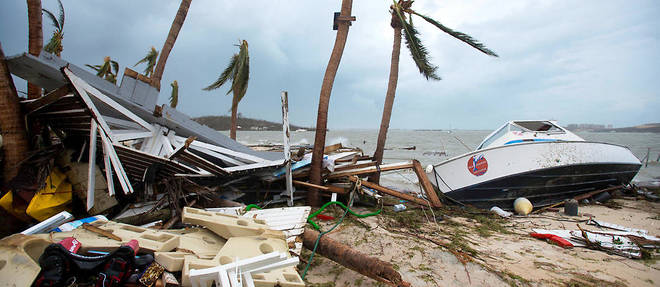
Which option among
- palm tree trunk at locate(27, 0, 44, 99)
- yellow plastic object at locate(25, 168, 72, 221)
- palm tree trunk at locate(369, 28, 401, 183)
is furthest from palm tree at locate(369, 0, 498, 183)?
palm tree trunk at locate(27, 0, 44, 99)

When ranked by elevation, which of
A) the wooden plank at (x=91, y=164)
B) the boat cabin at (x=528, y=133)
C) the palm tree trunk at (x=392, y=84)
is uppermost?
the palm tree trunk at (x=392, y=84)

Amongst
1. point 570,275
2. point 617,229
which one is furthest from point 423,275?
point 617,229

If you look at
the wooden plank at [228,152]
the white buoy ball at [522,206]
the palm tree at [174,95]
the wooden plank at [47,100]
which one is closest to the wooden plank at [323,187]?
the wooden plank at [228,152]

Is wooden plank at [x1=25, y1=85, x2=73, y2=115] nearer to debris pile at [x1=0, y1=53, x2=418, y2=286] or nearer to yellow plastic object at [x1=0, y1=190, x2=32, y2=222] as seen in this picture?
debris pile at [x1=0, y1=53, x2=418, y2=286]

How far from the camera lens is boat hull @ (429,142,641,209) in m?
6.74

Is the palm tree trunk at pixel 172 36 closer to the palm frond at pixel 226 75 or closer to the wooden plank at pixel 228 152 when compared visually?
the wooden plank at pixel 228 152

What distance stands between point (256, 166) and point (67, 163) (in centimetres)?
282

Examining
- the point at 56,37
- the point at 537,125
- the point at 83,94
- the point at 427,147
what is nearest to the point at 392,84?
the point at 537,125

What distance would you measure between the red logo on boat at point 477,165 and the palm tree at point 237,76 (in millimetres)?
11110

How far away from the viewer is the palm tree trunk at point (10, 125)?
3584mm

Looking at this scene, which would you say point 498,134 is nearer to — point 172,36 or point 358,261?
point 358,261

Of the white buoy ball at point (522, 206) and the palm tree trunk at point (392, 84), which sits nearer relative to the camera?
the white buoy ball at point (522, 206)

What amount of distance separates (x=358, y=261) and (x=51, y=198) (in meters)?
4.13

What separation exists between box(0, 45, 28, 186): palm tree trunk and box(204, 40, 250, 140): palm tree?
33.2 feet
